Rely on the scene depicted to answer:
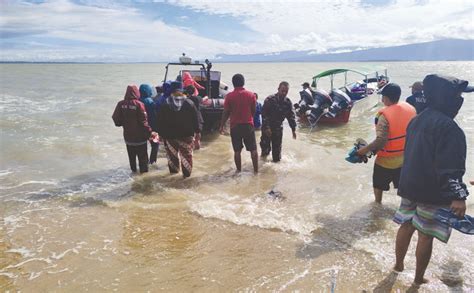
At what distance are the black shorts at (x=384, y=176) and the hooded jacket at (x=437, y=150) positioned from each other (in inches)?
68.6

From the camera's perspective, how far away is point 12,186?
20.3 ft

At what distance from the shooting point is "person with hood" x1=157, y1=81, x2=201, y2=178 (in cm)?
597

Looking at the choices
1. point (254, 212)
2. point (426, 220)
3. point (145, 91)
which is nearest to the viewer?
point (426, 220)

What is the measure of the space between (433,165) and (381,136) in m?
1.50

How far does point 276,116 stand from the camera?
718 centimetres

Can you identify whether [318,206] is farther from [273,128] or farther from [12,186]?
[12,186]

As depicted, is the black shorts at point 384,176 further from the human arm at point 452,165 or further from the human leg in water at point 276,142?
the human leg in water at point 276,142

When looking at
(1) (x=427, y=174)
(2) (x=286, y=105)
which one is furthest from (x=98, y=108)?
(1) (x=427, y=174)

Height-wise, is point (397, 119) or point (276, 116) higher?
point (397, 119)

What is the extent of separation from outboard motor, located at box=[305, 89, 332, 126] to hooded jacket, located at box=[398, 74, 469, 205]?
9181mm

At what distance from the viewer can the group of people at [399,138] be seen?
2672mm

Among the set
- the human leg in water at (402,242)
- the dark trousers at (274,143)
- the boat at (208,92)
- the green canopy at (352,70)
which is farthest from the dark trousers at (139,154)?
the green canopy at (352,70)

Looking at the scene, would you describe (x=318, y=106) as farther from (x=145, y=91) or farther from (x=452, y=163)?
(x=452, y=163)

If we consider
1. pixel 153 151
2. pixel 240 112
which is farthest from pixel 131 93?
pixel 240 112
